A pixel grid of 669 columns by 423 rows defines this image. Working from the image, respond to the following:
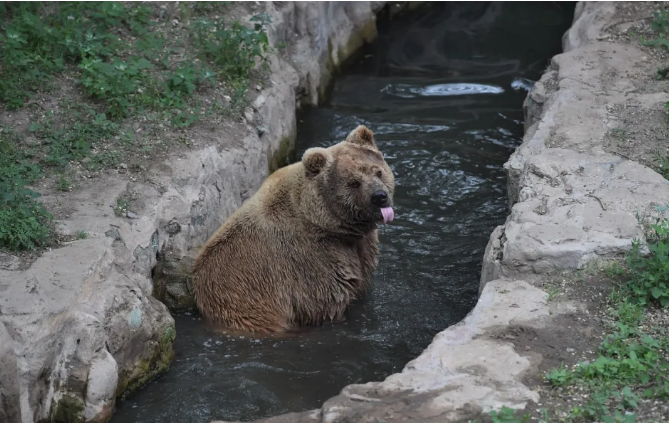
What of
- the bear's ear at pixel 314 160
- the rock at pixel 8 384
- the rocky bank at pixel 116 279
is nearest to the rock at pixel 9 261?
the rocky bank at pixel 116 279

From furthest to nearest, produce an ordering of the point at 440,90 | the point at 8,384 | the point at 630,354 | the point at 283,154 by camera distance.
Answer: the point at 440,90
the point at 283,154
the point at 8,384
the point at 630,354

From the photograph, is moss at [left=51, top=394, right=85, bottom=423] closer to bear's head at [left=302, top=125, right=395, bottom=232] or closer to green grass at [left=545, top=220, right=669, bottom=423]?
bear's head at [left=302, top=125, right=395, bottom=232]

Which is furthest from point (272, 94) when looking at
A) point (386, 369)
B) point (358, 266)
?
point (386, 369)

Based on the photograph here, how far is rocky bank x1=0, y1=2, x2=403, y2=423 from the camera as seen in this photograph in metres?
5.50

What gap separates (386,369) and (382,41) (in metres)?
8.30

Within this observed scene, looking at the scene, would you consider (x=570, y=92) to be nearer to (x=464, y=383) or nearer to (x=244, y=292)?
(x=244, y=292)

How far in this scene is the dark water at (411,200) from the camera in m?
6.34

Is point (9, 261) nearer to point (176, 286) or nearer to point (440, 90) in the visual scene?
point (176, 286)

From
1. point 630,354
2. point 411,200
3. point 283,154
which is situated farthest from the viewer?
point 283,154

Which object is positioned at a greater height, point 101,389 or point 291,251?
point 291,251

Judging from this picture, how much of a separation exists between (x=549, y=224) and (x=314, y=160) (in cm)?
188

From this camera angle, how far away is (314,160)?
22.6ft

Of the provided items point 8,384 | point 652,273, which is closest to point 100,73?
point 8,384

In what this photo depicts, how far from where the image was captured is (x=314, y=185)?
6.97 meters
